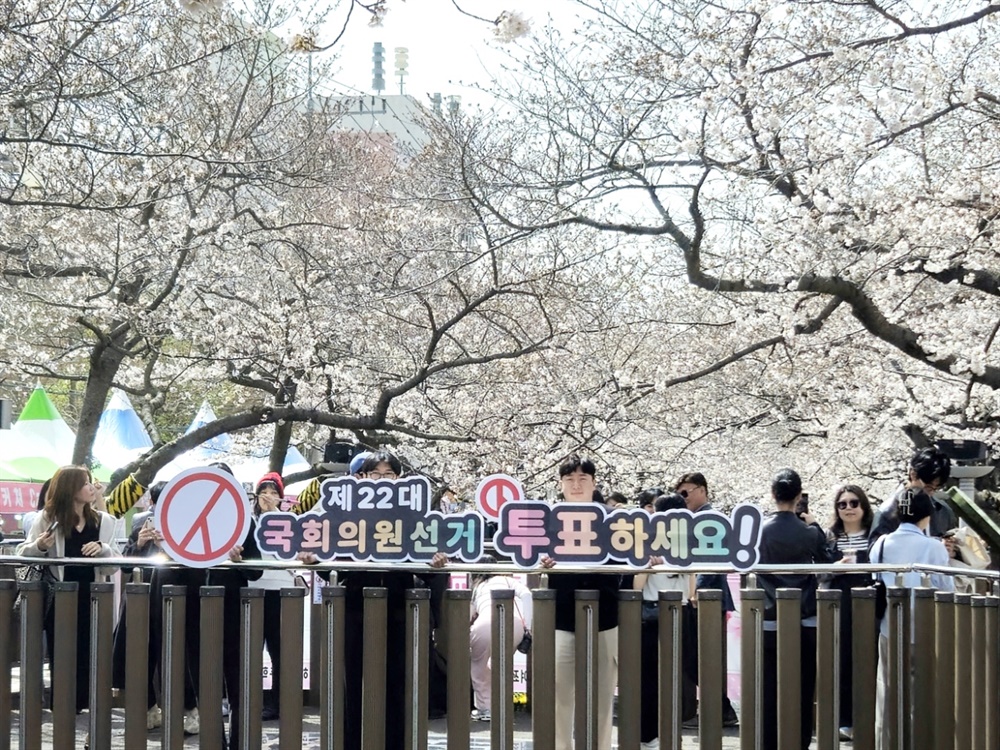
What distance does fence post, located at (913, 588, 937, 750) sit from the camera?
207 inches

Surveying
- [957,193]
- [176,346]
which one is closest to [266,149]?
[176,346]

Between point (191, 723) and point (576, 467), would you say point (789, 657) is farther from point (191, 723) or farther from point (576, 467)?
point (191, 723)

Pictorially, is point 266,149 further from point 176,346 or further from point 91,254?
point 176,346

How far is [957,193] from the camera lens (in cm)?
1012

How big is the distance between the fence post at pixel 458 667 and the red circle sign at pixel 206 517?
0.99 m

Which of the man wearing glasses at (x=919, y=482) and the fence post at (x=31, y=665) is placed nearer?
the fence post at (x=31, y=665)

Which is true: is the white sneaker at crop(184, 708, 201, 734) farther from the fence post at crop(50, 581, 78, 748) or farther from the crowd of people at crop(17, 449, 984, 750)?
the fence post at crop(50, 581, 78, 748)

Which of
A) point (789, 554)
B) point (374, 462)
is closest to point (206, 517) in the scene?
point (374, 462)

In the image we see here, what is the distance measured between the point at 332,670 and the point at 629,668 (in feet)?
4.14

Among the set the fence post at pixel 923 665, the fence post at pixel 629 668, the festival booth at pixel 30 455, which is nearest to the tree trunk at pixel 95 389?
the festival booth at pixel 30 455

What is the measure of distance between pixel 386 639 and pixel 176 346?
15672 mm

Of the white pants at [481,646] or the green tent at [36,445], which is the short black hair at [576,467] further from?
the green tent at [36,445]

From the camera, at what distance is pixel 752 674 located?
5203mm

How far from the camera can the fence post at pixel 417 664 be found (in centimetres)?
525
